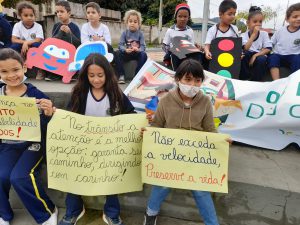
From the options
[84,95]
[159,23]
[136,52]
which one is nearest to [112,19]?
[159,23]

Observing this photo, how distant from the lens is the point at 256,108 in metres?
2.76

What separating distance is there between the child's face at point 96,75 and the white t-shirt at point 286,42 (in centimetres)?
254

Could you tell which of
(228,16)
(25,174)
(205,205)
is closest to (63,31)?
(228,16)

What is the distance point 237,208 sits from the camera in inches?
86.7

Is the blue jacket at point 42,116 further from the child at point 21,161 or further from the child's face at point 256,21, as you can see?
the child's face at point 256,21

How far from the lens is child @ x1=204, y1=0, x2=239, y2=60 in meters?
3.53

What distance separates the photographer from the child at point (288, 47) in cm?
341

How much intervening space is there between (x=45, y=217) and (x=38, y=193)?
0.69 ft

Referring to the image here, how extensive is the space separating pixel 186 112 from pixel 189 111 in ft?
0.07

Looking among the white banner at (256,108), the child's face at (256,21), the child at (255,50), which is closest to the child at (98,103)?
the white banner at (256,108)

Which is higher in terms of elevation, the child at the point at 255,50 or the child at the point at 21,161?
the child at the point at 255,50

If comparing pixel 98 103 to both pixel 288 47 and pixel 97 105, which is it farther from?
pixel 288 47

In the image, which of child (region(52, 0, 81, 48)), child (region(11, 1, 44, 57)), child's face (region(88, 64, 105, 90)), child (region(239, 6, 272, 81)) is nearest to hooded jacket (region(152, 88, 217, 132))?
child's face (region(88, 64, 105, 90))

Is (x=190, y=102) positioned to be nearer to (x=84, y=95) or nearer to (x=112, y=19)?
(x=84, y=95)
